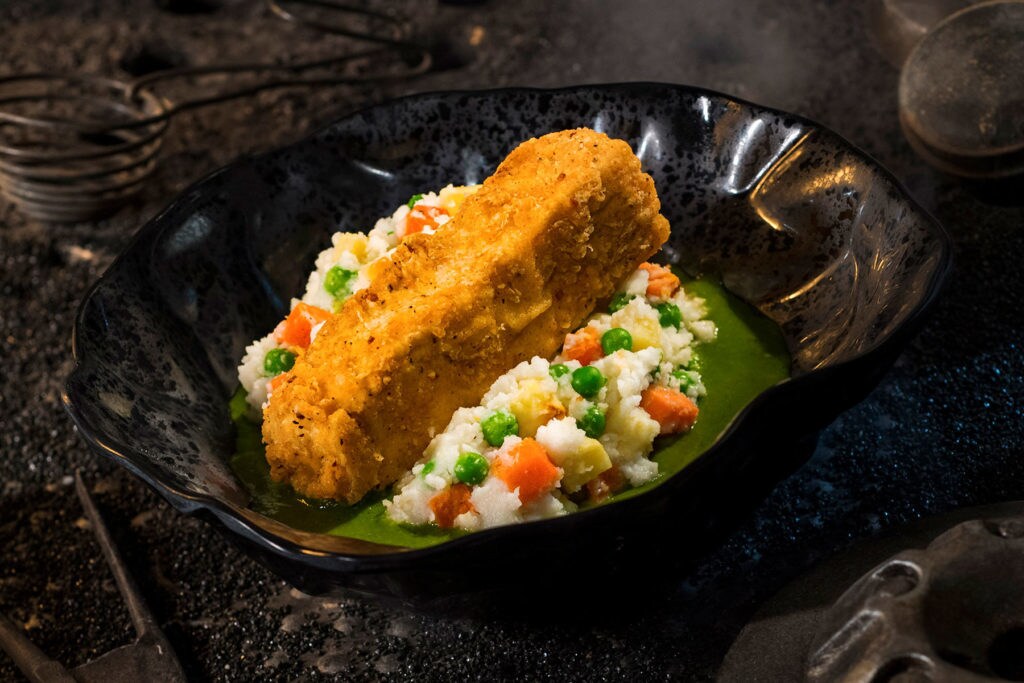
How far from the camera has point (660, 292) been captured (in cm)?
475

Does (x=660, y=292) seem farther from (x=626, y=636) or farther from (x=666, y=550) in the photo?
(x=626, y=636)

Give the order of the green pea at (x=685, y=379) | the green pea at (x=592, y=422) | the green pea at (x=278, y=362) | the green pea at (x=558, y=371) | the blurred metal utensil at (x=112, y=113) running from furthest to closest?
the blurred metal utensil at (x=112, y=113), the green pea at (x=278, y=362), the green pea at (x=685, y=379), the green pea at (x=558, y=371), the green pea at (x=592, y=422)

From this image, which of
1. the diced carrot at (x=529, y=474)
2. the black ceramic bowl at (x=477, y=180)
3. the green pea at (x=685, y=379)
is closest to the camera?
the black ceramic bowl at (x=477, y=180)

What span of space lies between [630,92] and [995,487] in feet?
8.49

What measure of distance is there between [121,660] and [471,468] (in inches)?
59.2

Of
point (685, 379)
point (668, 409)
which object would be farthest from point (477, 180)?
point (668, 409)

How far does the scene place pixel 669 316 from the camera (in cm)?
457

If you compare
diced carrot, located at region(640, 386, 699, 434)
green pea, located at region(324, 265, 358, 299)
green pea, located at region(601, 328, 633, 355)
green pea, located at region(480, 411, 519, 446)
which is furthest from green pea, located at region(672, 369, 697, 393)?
green pea, located at region(324, 265, 358, 299)

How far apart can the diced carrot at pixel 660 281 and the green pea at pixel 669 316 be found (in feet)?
0.30

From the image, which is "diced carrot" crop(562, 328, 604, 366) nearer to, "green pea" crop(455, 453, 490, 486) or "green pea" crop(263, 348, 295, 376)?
"green pea" crop(455, 453, 490, 486)

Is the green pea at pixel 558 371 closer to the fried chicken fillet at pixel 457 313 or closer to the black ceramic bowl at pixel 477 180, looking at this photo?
the fried chicken fillet at pixel 457 313

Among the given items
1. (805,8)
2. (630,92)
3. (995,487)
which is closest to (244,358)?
(630,92)

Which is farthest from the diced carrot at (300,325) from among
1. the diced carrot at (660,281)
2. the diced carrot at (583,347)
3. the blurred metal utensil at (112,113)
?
the blurred metal utensil at (112,113)

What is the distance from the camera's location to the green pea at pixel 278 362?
4.48m
